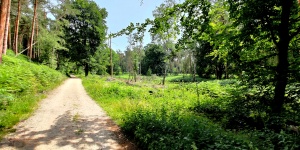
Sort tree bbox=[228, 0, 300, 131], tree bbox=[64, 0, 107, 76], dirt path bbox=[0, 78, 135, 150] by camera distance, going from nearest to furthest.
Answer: tree bbox=[228, 0, 300, 131] → dirt path bbox=[0, 78, 135, 150] → tree bbox=[64, 0, 107, 76]

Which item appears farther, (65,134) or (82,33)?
(82,33)

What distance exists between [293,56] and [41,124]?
8589 mm

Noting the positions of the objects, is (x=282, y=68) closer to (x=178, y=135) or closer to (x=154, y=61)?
(x=178, y=135)

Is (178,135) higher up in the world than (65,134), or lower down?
higher up

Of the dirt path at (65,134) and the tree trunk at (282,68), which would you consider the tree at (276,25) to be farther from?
the dirt path at (65,134)

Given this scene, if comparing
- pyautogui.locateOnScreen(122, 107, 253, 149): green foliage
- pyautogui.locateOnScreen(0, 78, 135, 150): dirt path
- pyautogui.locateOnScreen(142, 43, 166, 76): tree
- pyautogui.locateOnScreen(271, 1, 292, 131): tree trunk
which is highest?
pyautogui.locateOnScreen(142, 43, 166, 76): tree

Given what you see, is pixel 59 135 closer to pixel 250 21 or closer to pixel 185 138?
pixel 185 138

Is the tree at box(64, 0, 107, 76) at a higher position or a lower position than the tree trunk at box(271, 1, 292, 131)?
higher

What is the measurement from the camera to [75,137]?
638 centimetres

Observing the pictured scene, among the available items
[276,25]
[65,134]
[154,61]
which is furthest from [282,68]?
[154,61]

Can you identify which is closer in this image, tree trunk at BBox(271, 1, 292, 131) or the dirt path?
tree trunk at BBox(271, 1, 292, 131)

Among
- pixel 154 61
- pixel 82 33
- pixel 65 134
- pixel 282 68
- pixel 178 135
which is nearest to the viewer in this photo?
pixel 178 135

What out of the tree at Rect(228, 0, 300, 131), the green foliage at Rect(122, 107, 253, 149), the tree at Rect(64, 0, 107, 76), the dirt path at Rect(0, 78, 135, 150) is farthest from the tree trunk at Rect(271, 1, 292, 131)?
the tree at Rect(64, 0, 107, 76)

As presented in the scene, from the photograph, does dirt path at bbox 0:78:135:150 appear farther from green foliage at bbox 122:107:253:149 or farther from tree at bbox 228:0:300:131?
tree at bbox 228:0:300:131
